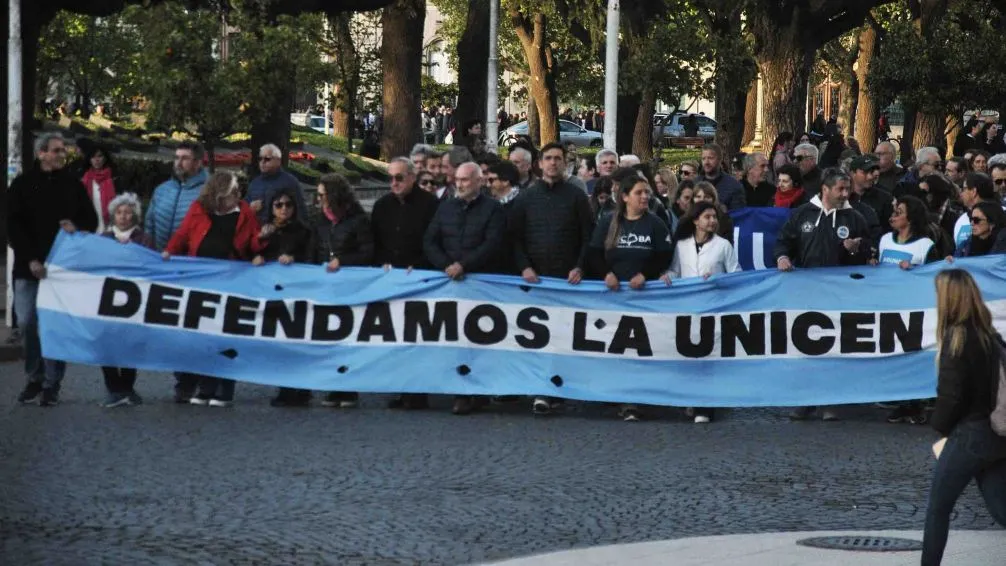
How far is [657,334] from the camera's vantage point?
39.6 feet

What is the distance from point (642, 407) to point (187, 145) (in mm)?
3902

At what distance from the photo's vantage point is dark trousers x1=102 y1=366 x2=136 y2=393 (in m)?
12.2

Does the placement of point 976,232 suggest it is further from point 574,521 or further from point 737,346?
point 574,521

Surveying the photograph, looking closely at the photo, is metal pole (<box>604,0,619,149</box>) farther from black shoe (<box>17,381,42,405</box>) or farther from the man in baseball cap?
black shoe (<box>17,381,42,405</box>)

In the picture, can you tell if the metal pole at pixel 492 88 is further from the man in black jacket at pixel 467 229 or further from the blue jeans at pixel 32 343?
the blue jeans at pixel 32 343

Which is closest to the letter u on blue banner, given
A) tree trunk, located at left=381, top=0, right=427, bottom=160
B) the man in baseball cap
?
the man in baseball cap

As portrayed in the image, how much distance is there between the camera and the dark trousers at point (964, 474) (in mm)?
6941

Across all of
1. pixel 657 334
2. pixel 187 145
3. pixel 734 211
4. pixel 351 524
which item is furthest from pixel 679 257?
pixel 351 524

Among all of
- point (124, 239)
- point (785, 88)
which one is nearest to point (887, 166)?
point (124, 239)

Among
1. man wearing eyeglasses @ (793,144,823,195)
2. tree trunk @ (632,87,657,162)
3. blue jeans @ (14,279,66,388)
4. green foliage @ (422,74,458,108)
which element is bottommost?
blue jeans @ (14,279,66,388)

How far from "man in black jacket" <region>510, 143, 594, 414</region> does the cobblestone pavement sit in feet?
3.44

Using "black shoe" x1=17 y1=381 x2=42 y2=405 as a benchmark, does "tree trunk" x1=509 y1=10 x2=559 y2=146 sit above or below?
above

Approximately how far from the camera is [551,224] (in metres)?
12.4

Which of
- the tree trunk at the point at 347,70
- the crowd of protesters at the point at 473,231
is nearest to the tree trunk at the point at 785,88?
the crowd of protesters at the point at 473,231
